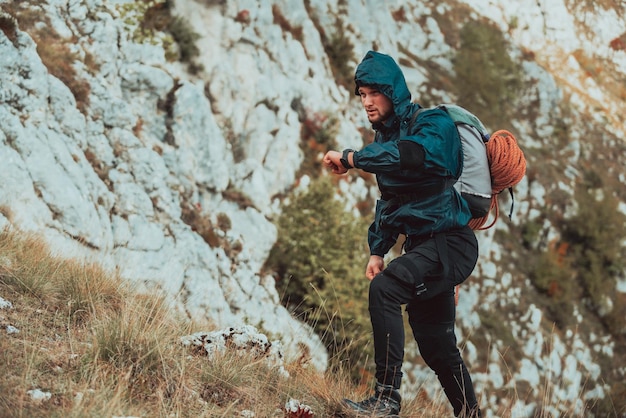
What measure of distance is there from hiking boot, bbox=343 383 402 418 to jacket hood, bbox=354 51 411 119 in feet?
5.20

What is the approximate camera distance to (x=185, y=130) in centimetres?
1394

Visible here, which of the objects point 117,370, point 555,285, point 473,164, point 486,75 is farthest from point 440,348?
point 486,75

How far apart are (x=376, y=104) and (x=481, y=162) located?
727mm

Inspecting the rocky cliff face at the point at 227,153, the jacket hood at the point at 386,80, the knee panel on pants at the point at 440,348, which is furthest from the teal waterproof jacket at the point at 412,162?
the rocky cliff face at the point at 227,153

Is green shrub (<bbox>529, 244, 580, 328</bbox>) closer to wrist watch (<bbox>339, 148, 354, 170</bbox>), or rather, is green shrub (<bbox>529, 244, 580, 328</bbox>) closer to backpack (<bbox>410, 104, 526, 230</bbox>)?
backpack (<bbox>410, 104, 526, 230</bbox>)

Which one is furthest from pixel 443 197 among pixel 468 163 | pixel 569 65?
pixel 569 65

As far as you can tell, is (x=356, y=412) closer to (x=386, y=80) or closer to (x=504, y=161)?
(x=504, y=161)

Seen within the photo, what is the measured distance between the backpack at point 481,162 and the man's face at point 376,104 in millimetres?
170

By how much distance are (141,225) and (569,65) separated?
3854 cm

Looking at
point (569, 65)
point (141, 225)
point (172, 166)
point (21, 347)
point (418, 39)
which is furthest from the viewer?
point (569, 65)

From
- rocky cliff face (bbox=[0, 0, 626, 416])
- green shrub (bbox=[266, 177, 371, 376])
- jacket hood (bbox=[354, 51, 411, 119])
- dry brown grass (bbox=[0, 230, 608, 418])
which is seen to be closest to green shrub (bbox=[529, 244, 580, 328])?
rocky cliff face (bbox=[0, 0, 626, 416])

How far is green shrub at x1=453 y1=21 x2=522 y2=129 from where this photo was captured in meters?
30.0

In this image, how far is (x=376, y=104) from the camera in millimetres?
3705

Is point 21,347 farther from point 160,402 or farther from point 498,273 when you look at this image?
point 498,273
